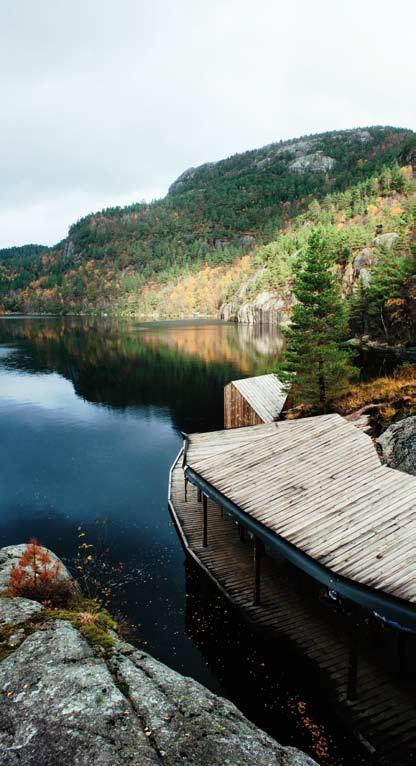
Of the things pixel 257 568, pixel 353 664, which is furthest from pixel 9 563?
pixel 353 664

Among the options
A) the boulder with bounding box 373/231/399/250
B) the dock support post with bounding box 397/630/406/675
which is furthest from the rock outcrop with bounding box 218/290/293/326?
the dock support post with bounding box 397/630/406/675

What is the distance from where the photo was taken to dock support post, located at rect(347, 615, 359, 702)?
10.0 meters

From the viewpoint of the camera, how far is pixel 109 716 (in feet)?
23.5

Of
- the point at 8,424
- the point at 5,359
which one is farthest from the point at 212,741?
the point at 5,359

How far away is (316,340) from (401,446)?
40.9 ft

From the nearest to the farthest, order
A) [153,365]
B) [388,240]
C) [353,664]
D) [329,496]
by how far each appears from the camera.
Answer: [353,664]
[329,496]
[153,365]
[388,240]

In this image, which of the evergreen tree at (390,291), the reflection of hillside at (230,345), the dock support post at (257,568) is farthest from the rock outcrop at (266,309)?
the dock support post at (257,568)

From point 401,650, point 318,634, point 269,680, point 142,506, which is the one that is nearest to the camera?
point 401,650

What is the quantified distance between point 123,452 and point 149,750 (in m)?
28.9

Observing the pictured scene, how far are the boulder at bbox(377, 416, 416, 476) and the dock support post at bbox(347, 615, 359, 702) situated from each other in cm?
714

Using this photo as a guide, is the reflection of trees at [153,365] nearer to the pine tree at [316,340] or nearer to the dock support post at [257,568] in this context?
the pine tree at [316,340]

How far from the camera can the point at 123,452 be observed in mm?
34719

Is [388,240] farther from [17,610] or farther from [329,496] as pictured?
[17,610]

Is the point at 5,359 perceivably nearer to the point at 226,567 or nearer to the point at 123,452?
the point at 123,452
